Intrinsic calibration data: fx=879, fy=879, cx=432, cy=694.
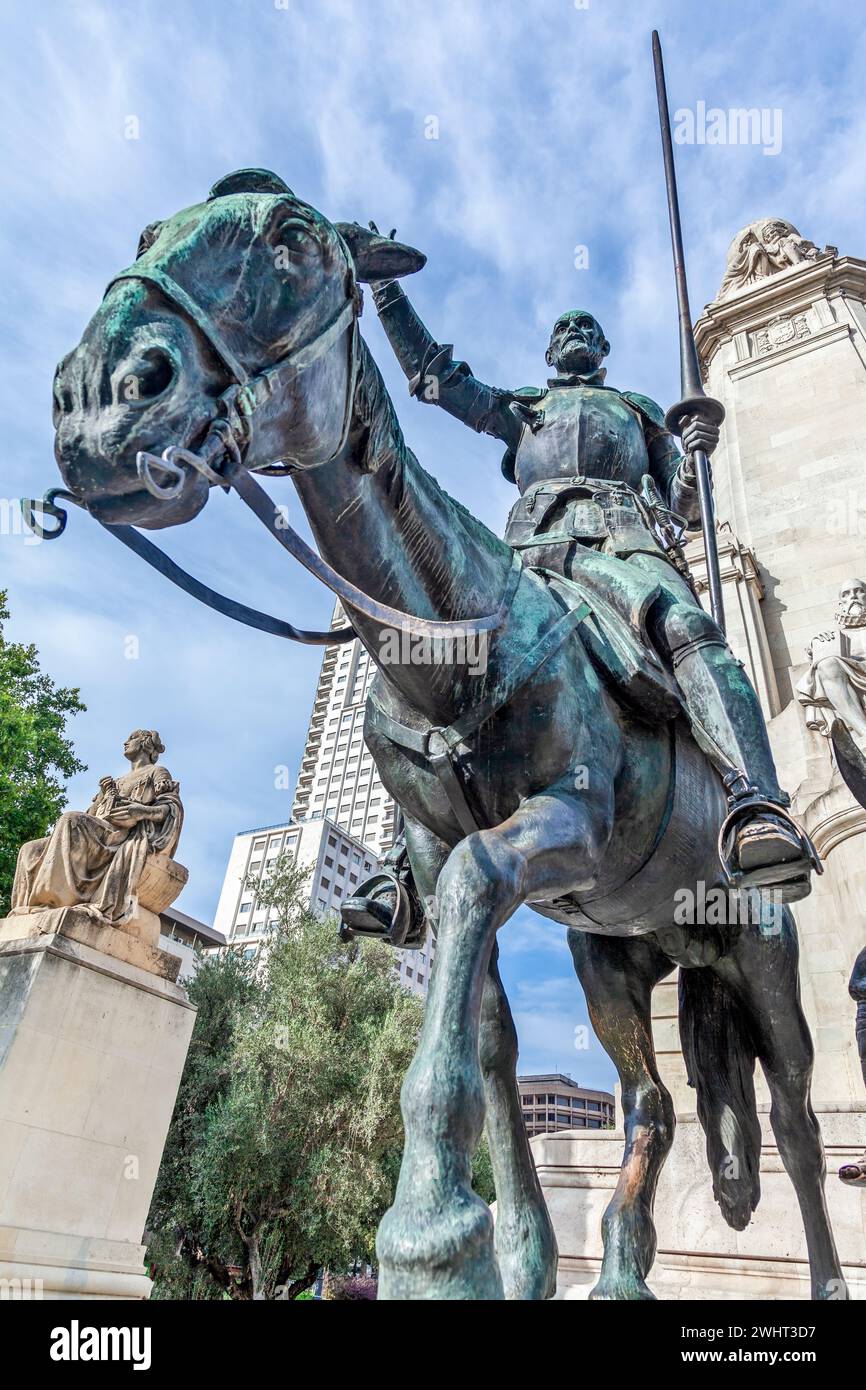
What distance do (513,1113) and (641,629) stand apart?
5.97 feet

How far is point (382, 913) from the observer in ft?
11.3

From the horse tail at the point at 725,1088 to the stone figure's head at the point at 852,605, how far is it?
794cm

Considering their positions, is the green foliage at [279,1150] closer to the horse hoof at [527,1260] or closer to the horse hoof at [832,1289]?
the horse hoof at [832,1289]

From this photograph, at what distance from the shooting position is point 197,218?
2189mm

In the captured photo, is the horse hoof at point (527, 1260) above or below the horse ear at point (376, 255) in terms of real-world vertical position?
below

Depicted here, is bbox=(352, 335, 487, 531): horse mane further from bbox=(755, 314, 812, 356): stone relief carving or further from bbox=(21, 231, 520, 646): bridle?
bbox=(755, 314, 812, 356): stone relief carving

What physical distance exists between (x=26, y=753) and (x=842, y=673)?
18483 mm

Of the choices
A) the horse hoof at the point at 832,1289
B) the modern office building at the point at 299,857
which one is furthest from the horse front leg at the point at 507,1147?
the modern office building at the point at 299,857

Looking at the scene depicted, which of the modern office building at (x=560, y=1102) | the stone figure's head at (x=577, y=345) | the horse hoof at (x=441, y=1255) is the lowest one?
the horse hoof at (x=441, y=1255)

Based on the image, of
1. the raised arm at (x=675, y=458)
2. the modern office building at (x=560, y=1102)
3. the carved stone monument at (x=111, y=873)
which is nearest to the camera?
the raised arm at (x=675, y=458)

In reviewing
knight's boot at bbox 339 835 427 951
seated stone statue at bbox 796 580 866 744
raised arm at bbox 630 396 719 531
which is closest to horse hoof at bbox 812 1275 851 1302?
knight's boot at bbox 339 835 427 951

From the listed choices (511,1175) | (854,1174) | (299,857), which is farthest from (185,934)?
(511,1175)

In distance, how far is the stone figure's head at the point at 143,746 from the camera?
35.4 ft

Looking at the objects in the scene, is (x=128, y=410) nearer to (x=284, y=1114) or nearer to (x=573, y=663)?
(x=573, y=663)
